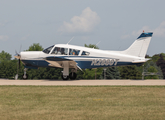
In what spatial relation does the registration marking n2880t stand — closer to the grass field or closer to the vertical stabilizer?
the vertical stabilizer

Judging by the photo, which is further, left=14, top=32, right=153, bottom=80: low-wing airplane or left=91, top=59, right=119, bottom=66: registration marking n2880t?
left=91, top=59, right=119, bottom=66: registration marking n2880t

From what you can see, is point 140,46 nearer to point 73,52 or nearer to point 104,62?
point 104,62

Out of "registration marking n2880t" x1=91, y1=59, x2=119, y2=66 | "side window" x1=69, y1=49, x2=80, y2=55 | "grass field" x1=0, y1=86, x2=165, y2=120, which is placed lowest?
"grass field" x1=0, y1=86, x2=165, y2=120

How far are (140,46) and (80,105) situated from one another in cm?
1032

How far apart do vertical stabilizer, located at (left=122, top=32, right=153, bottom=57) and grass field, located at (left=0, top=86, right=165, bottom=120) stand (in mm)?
6821

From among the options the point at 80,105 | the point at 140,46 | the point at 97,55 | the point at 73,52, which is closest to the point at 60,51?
the point at 73,52

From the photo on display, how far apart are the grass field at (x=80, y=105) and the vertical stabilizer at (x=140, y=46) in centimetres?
682

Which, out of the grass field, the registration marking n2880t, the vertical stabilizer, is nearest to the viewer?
the grass field

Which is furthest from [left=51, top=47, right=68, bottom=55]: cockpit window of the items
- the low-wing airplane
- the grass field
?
the grass field

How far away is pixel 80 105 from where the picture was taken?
28.6 ft

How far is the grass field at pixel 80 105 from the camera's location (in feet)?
23.5

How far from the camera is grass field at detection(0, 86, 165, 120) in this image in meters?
7.16

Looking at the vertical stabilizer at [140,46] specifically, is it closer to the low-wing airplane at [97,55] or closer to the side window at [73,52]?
the low-wing airplane at [97,55]

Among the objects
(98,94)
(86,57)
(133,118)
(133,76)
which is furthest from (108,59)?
(133,76)
